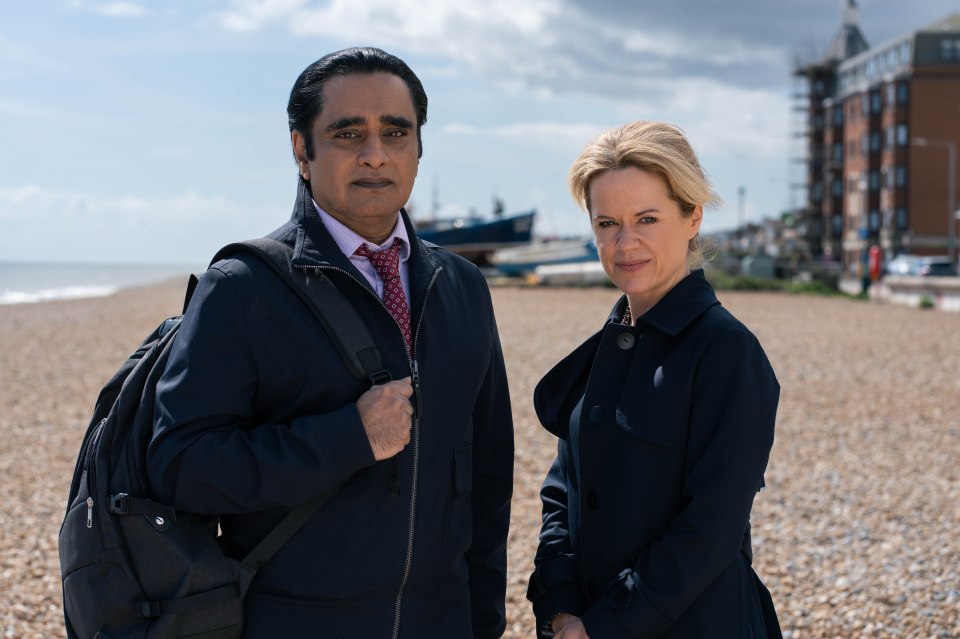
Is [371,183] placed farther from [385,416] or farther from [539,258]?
[539,258]

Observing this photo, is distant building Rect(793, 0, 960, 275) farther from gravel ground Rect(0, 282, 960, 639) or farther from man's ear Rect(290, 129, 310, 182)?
man's ear Rect(290, 129, 310, 182)

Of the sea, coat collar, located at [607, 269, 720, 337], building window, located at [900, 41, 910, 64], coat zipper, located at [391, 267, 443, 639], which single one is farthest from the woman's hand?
building window, located at [900, 41, 910, 64]

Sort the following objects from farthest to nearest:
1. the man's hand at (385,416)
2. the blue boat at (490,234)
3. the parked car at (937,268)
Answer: the blue boat at (490,234), the parked car at (937,268), the man's hand at (385,416)

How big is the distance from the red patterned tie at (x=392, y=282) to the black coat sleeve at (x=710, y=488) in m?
0.72

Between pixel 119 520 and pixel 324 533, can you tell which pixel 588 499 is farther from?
pixel 119 520

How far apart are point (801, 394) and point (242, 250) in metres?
11.4

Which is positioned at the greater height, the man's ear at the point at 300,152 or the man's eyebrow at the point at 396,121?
the man's eyebrow at the point at 396,121

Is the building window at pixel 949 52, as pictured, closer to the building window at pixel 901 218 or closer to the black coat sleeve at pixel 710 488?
the building window at pixel 901 218

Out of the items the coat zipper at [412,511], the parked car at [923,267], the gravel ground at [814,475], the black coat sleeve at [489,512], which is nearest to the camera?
the coat zipper at [412,511]

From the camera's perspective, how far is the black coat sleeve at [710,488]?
2.19 m

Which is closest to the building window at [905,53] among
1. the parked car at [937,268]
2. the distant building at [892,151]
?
the distant building at [892,151]

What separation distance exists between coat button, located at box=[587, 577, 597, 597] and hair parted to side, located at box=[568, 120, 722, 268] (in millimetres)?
954

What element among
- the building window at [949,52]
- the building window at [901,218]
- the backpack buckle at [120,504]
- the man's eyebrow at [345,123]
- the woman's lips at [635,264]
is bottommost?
the building window at [901,218]

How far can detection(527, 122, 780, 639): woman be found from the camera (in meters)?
2.20
